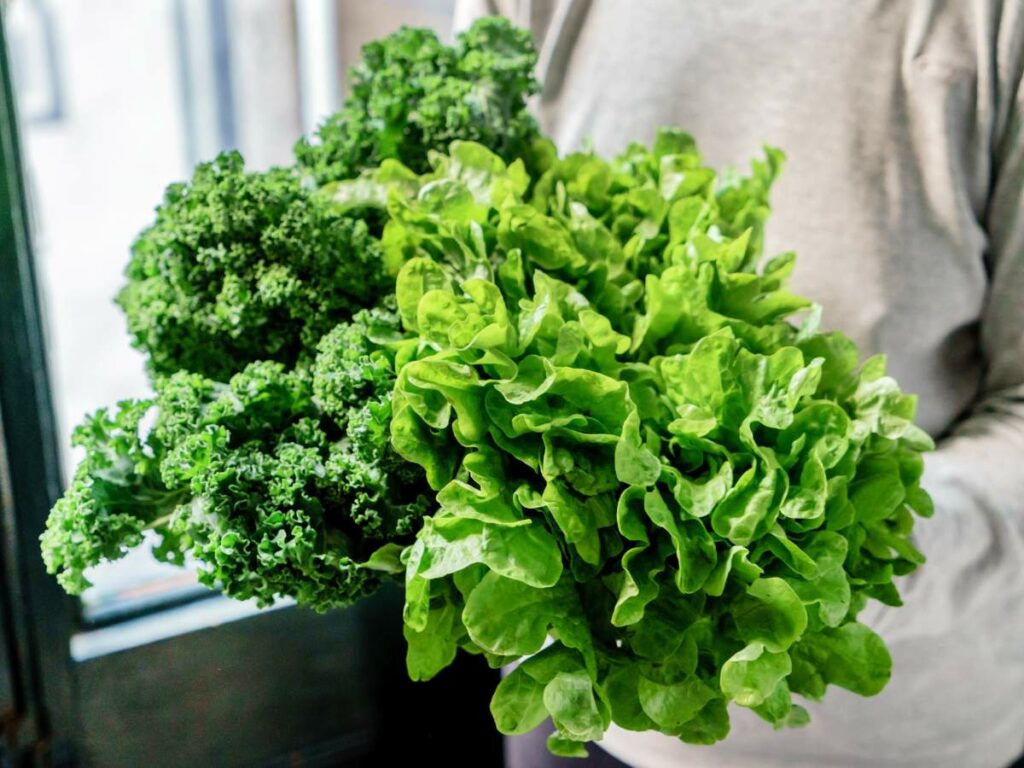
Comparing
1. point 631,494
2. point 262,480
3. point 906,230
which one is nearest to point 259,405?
point 262,480

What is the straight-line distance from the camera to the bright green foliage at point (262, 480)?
18.3 inches

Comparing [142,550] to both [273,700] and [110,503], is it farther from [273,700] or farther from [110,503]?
[110,503]

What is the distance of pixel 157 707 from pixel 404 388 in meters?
0.62

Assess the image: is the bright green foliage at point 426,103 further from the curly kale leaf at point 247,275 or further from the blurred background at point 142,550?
the blurred background at point 142,550

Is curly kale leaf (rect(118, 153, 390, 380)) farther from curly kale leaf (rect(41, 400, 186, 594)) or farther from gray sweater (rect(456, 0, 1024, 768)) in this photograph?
gray sweater (rect(456, 0, 1024, 768))

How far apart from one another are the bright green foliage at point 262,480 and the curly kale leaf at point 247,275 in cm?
4

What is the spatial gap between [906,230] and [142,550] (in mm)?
797

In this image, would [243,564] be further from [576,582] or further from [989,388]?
[989,388]

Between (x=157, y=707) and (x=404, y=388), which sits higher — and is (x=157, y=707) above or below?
below

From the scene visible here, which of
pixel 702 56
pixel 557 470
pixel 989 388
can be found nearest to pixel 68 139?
pixel 702 56

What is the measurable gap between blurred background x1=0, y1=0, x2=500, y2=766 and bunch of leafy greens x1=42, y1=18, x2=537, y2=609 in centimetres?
34

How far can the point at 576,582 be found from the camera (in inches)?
19.1

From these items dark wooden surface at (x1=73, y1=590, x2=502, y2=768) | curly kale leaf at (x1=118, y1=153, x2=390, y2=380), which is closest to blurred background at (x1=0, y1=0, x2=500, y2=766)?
dark wooden surface at (x1=73, y1=590, x2=502, y2=768)

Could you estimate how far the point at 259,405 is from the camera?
1.65 ft
